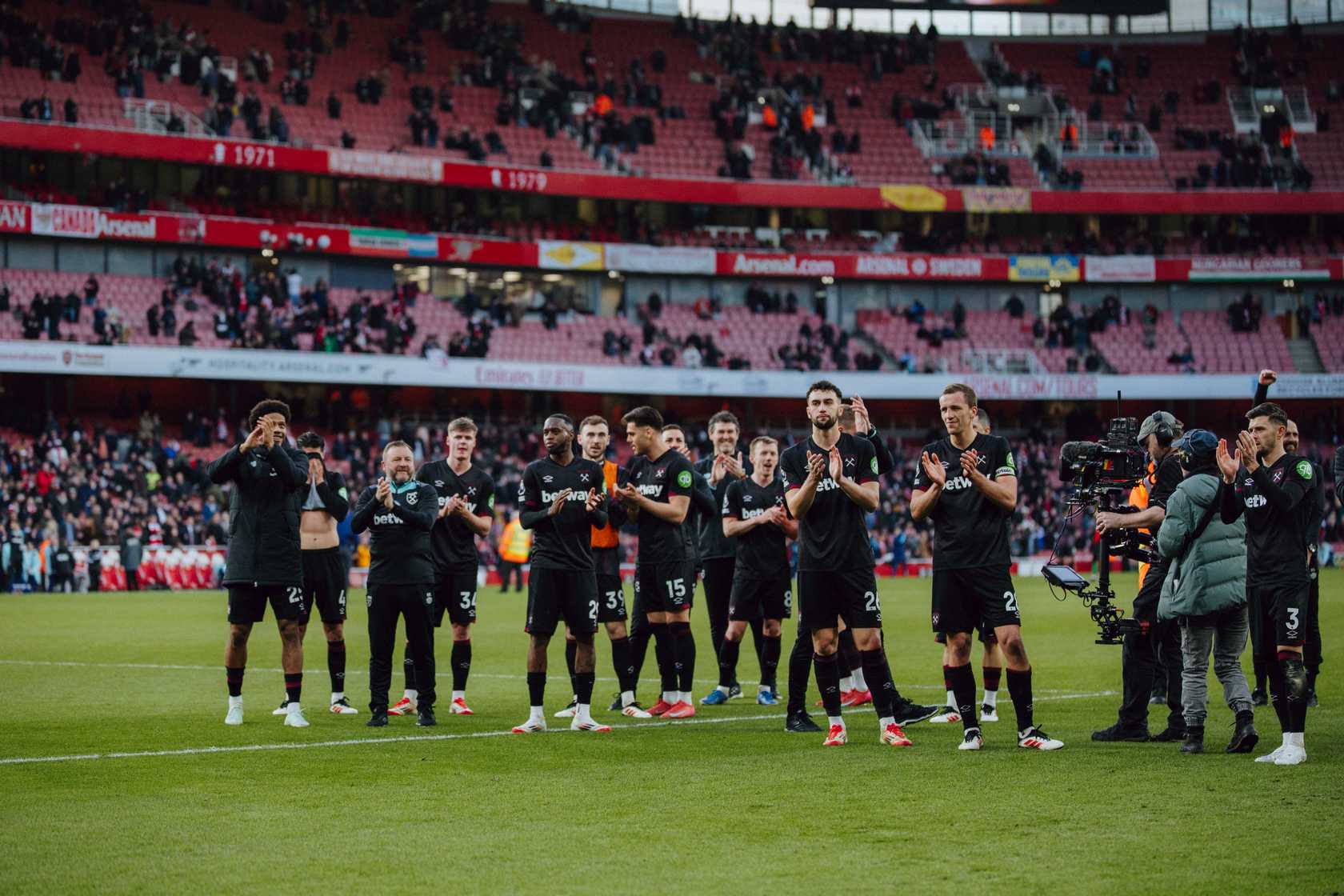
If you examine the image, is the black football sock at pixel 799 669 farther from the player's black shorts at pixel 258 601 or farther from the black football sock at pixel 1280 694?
the player's black shorts at pixel 258 601

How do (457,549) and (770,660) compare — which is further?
(770,660)

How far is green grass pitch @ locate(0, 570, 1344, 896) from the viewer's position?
7137 millimetres

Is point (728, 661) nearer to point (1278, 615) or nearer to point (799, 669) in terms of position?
point (799, 669)

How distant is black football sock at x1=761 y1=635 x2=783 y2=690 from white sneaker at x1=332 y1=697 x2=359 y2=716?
12.1 feet

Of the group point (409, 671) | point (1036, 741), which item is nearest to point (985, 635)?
point (1036, 741)

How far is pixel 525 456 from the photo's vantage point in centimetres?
5000

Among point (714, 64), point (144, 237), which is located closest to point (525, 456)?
point (144, 237)

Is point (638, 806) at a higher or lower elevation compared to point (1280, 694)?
lower

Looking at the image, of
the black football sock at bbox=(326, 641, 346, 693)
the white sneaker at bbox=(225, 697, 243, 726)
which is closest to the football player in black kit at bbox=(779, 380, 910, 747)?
the black football sock at bbox=(326, 641, 346, 693)

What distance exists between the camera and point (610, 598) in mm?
14023

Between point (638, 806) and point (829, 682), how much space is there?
9.96ft

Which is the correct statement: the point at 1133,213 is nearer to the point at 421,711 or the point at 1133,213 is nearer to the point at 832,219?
the point at 832,219

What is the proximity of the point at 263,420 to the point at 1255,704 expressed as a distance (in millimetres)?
8671

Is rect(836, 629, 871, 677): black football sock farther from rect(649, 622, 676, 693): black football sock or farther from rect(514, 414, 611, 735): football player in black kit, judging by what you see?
rect(514, 414, 611, 735): football player in black kit
